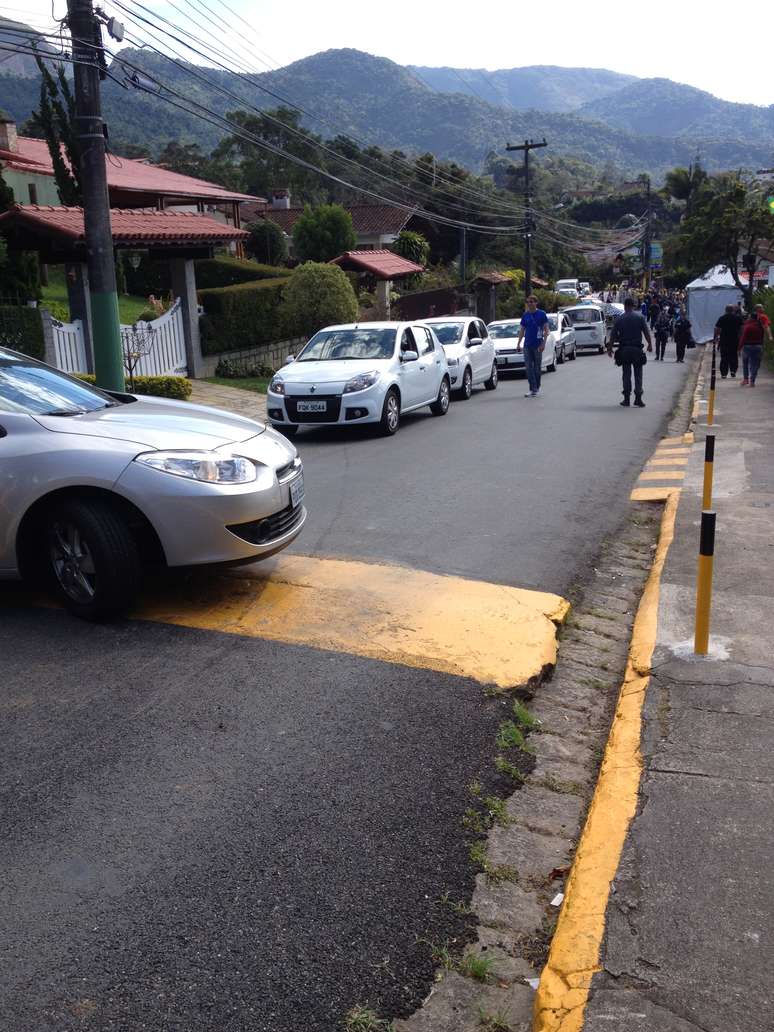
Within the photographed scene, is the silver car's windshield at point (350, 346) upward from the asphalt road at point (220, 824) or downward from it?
upward

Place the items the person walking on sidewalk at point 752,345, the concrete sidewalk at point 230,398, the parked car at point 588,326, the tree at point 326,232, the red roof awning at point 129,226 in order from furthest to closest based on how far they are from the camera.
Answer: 1. the tree at point 326,232
2. the parked car at point 588,326
3. the person walking on sidewalk at point 752,345
4. the red roof awning at point 129,226
5. the concrete sidewalk at point 230,398

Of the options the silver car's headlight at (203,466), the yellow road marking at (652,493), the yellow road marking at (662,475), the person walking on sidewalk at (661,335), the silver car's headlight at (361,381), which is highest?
the silver car's headlight at (203,466)

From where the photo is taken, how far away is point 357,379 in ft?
44.9

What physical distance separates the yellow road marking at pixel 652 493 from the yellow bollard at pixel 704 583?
4.66 m

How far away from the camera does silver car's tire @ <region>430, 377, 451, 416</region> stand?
16734 millimetres

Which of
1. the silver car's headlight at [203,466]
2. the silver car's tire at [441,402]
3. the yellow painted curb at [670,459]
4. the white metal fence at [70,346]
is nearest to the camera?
the silver car's headlight at [203,466]

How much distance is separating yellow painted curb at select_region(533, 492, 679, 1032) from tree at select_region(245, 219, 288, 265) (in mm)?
43992

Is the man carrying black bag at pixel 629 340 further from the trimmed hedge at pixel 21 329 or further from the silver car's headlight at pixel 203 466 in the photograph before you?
the silver car's headlight at pixel 203 466

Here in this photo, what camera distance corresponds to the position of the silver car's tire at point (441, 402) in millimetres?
16734

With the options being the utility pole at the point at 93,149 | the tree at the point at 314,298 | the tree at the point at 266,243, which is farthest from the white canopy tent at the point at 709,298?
the utility pole at the point at 93,149

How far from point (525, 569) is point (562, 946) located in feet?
13.8

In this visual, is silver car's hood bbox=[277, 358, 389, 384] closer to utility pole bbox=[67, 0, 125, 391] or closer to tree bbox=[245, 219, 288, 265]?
utility pole bbox=[67, 0, 125, 391]

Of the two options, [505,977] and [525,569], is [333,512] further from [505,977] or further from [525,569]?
[505,977]

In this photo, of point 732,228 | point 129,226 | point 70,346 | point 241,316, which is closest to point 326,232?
point 732,228
